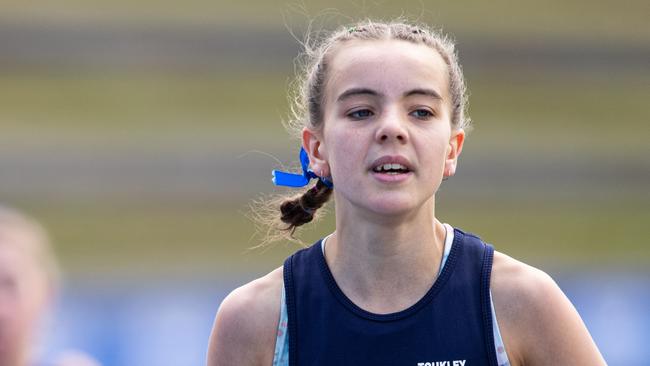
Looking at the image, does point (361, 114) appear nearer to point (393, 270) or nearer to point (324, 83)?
point (324, 83)

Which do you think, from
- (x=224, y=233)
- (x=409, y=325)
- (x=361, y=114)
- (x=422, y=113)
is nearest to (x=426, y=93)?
(x=422, y=113)

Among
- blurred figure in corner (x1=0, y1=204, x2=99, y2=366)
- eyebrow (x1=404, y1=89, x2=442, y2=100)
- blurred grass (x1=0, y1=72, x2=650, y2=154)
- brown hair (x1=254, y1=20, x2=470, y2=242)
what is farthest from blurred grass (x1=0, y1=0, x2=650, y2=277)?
blurred figure in corner (x1=0, y1=204, x2=99, y2=366)

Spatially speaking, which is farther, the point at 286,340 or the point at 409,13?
the point at 409,13

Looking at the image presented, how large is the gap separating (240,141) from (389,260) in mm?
6442

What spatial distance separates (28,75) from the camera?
27.0 ft

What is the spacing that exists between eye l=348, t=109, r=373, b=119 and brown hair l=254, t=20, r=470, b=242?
0.48 feet

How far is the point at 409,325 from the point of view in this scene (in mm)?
2260

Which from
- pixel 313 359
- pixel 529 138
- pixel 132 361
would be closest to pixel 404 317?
pixel 313 359

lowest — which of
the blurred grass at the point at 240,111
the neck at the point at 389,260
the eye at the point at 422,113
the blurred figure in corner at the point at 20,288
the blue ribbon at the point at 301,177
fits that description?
the blurred figure in corner at the point at 20,288

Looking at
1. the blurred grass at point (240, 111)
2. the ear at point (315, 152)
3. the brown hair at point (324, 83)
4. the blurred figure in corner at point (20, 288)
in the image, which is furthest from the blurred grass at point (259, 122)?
the blurred figure in corner at point (20, 288)

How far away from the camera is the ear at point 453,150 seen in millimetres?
2387

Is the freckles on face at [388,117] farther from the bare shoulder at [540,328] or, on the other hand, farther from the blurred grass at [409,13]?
the blurred grass at [409,13]

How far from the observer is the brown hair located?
2412 millimetres

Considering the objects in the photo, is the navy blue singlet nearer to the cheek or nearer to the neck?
the neck
